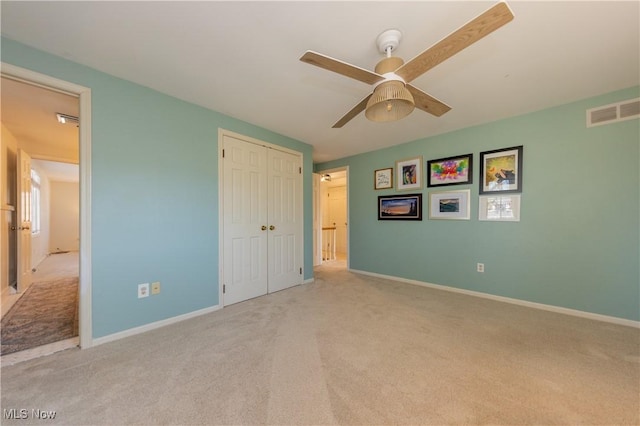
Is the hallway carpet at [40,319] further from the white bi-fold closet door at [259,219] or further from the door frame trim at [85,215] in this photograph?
the white bi-fold closet door at [259,219]

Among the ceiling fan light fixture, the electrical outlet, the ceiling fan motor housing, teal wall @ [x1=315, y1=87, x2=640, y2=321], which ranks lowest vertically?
the electrical outlet

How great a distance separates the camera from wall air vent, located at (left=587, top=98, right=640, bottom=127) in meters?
2.29

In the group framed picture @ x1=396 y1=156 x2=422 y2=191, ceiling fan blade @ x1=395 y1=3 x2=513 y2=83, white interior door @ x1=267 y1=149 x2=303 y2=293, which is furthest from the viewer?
framed picture @ x1=396 y1=156 x2=422 y2=191

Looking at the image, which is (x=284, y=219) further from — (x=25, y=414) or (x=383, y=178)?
(x=25, y=414)

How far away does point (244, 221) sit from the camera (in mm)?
3100

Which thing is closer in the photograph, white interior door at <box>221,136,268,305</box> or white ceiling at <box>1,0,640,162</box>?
white ceiling at <box>1,0,640,162</box>

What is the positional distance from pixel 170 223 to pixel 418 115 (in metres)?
3.06

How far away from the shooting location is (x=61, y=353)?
186cm

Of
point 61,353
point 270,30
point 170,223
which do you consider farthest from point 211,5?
point 61,353

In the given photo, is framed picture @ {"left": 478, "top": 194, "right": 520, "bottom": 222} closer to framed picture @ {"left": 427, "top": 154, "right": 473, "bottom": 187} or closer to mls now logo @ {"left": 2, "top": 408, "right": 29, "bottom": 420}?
framed picture @ {"left": 427, "top": 154, "right": 473, "bottom": 187}

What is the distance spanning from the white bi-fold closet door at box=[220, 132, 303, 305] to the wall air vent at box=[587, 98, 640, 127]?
3.48m

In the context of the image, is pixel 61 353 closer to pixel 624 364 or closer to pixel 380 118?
pixel 380 118

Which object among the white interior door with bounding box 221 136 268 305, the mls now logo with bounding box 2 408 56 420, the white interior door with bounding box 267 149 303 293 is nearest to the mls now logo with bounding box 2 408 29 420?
the mls now logo with bounding box 2 408 56 420

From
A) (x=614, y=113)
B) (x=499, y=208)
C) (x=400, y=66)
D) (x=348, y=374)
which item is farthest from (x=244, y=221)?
(x=614, y=113)
